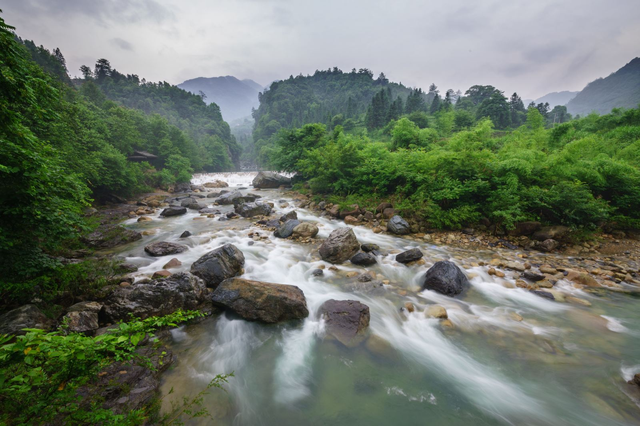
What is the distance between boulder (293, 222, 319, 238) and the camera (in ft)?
33.4

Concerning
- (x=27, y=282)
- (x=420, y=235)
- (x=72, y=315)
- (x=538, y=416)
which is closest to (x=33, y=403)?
(x=72, y=315)

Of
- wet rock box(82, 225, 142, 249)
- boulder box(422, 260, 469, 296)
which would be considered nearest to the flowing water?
boulder box(422, 260, 469, 296)

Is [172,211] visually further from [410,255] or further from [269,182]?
[269,182]

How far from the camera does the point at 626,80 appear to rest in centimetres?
18300

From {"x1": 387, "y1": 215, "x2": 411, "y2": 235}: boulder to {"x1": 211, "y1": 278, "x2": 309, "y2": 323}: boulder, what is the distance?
6.46 m

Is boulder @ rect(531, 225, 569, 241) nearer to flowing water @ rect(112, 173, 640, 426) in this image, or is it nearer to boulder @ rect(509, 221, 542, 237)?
boulder @ rect(509, 221, 542, 237)

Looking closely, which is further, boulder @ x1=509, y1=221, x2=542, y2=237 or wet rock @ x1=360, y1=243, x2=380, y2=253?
boulder @ x1=509, y1=221, x2=542, y2=237

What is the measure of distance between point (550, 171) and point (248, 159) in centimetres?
8974

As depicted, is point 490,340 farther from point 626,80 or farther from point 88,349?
point 626,80

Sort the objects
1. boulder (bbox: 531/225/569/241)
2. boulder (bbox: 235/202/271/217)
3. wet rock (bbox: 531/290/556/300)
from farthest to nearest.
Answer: boulder (bbox: 235/202/271/217)
boulder (bbox: 531/225/569/241)
wet rock (bbox: 531/290/556/300)

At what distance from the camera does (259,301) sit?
16.5ft

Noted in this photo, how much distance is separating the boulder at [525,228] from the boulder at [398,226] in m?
3.96

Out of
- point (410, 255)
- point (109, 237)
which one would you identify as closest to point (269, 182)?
point (109, 237)

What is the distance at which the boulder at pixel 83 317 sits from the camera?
12.3ft
